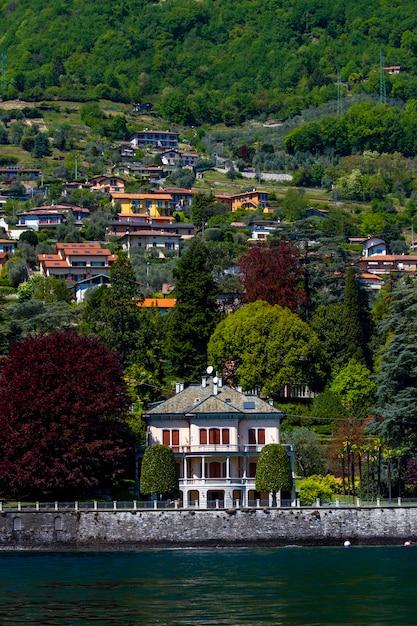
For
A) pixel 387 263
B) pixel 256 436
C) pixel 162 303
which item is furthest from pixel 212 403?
pixel 387 263

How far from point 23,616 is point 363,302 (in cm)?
5904

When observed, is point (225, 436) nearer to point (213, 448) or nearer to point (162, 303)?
point (213, 448)

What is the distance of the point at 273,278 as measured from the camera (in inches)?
4471

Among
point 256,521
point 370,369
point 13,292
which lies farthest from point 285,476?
point 13,292

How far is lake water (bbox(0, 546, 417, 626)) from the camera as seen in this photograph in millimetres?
57312

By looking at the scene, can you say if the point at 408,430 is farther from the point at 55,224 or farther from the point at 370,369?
the point at 55,224

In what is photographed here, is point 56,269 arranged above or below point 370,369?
above

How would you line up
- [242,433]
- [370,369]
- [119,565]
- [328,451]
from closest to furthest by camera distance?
[119,565] < [242,433] < [328,451] < [370,369]

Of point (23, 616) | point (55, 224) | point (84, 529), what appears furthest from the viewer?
point (55, 224)

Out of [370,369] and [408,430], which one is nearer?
[408,430]

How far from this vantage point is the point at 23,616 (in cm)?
5697

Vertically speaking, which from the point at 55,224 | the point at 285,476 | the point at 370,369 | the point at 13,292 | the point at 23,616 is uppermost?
the point at 55,224

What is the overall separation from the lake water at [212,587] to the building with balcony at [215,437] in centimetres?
867

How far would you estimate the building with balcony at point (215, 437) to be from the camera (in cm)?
8681
